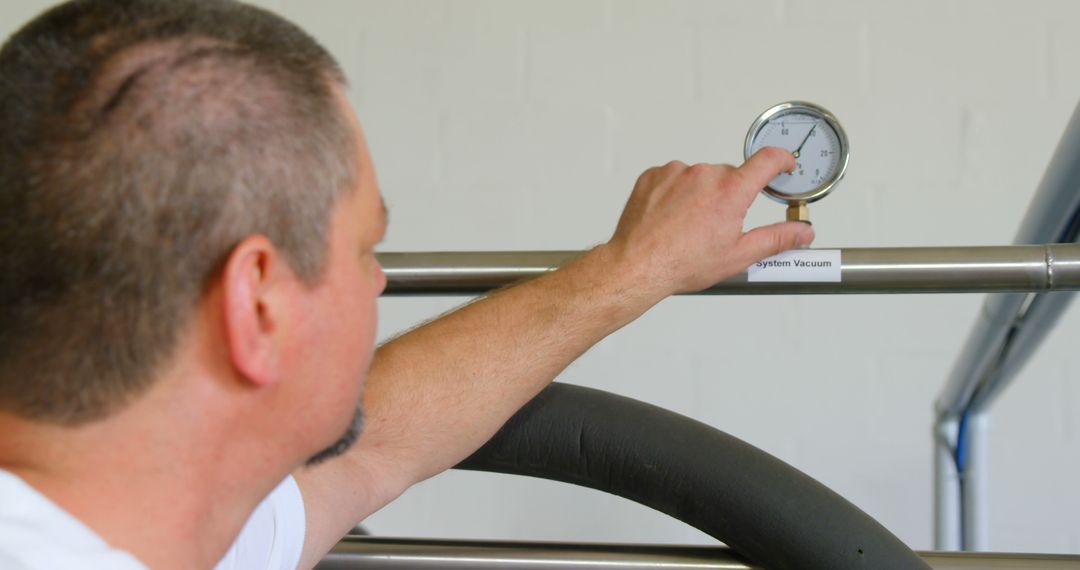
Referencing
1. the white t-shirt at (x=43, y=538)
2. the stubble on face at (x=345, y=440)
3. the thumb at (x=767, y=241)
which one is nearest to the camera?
the white t-shirt at (x=43, y=538)

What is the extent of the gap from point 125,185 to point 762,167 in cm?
51

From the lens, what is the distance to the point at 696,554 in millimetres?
835

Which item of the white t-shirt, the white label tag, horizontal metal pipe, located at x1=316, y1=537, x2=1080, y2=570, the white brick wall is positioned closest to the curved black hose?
horizontal metal pipe, located at x1=316, y1=537, x2=1080, y2=570

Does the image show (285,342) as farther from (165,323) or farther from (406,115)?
(406,115)

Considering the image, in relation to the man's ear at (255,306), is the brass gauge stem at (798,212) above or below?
below

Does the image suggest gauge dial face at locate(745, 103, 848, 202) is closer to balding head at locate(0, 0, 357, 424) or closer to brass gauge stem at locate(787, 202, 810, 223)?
brass gauge stem at locate(787, 202, 810, 223)

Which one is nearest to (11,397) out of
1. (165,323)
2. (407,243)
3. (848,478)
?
(165,323)

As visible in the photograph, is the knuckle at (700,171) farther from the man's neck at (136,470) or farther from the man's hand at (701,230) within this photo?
the man's neck at (136,470)

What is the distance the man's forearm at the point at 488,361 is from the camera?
884mm

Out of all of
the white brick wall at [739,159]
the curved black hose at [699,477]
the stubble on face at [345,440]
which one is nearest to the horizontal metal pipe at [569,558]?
the curved black hose at [699,477]

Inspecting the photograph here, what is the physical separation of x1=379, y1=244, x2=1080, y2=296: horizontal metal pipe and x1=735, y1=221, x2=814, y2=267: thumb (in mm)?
18

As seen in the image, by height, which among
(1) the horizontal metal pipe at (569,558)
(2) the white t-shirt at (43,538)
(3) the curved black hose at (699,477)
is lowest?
(1) the horizontal metal pipe at (569,558)

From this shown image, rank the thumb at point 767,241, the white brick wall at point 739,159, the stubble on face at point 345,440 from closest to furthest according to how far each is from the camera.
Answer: the stubble on face at point 345,440
the thumb at point 767,241
the white brick wall at point 739,159

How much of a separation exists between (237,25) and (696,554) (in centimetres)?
53
